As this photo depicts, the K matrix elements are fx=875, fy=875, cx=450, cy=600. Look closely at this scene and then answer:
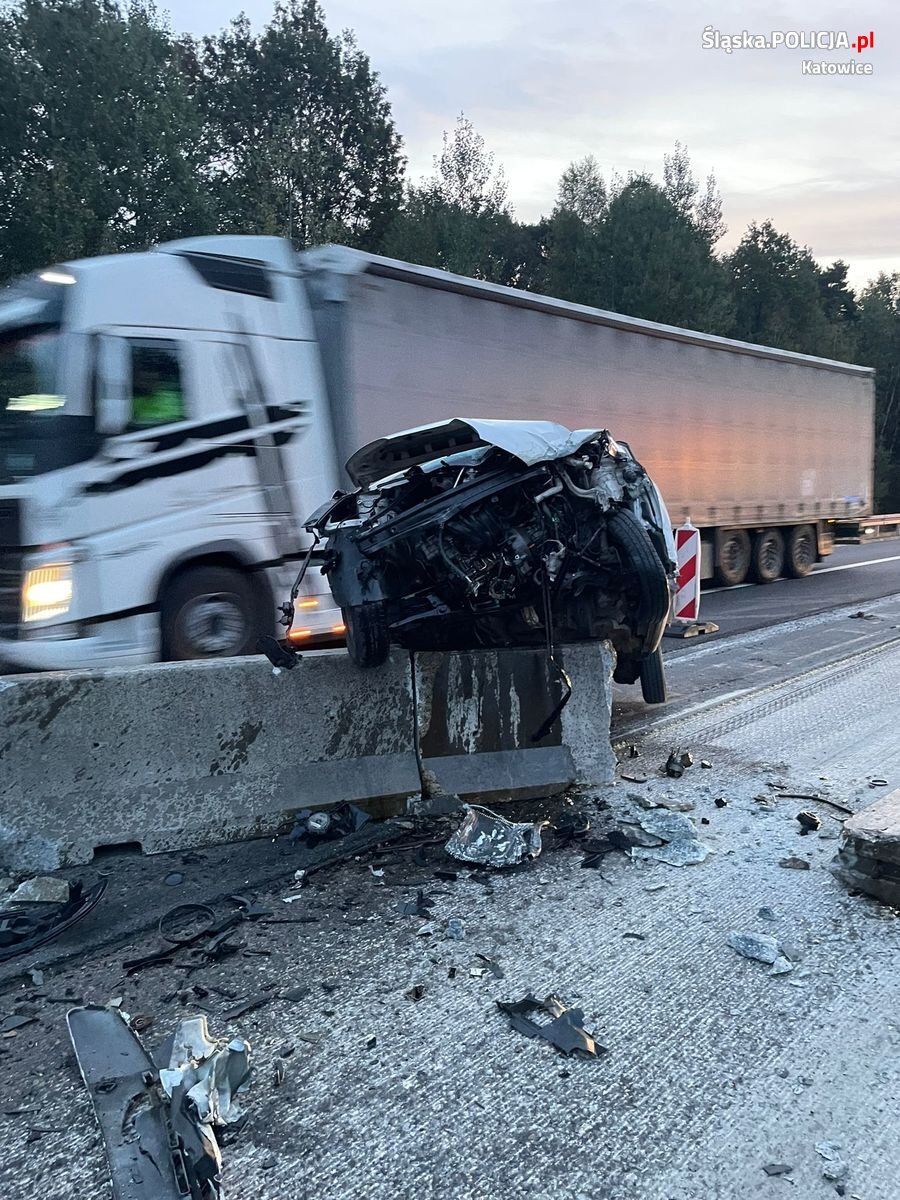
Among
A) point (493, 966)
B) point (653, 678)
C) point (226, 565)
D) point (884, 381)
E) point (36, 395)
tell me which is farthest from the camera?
point (884, 381)

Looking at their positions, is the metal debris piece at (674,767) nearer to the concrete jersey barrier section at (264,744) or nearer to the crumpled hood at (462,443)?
the concrete jersey barrier section at (264,744)

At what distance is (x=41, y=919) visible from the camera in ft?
12.2

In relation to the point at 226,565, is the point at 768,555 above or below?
below

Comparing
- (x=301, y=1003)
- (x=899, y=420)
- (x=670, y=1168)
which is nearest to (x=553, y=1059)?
(x=670, y=1168)

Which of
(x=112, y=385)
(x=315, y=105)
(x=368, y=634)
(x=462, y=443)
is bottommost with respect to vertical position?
(x=368, y=634)

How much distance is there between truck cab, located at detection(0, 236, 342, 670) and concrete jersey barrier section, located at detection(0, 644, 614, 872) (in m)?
2.33

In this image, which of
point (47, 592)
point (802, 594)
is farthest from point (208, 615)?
point (802, 594)

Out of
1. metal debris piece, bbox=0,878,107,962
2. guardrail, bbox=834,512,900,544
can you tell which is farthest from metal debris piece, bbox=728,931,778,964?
guardrail, bbox=834,512,900,544

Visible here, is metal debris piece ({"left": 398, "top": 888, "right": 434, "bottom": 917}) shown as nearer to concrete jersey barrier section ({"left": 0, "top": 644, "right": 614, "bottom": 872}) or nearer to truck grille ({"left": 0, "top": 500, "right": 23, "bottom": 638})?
concrete jersey barrier section ({"left": 0, "top": 644, "right": 614, "bottom": 872})

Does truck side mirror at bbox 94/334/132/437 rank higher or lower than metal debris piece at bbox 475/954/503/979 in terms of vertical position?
higher

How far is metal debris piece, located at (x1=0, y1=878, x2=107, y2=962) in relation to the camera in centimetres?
354

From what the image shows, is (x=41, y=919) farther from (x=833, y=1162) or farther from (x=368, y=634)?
(x=833, y=1162)

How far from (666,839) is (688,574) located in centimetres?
585

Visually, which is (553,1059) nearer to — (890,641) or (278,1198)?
(278,1198)
